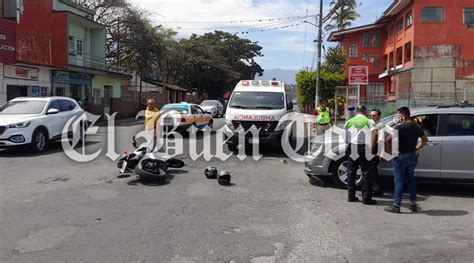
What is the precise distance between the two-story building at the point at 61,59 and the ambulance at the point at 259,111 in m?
14.5

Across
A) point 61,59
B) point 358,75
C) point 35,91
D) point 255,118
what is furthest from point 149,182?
point 61,59

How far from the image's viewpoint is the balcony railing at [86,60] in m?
32.1

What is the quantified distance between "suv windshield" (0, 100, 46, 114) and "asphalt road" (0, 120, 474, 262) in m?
4.18

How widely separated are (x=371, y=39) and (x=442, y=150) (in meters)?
48.7

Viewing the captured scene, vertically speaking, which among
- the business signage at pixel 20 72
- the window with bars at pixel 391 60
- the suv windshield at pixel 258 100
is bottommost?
the suv windshield at pixel 258 100

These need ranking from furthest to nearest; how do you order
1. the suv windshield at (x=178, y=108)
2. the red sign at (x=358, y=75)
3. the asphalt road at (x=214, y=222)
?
1. the suv windshield at (x=178, y=108)
2. the red sign at (x=358, y=75)
3. the asphalt road at (x=214, y=222)

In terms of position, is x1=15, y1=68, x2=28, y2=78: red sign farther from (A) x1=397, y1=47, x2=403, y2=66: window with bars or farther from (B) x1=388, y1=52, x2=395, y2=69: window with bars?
(B) x1=388, y1=52, x2=395, y2=69: window with bars

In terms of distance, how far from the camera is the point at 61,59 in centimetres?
2852

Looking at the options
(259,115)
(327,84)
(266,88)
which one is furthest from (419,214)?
(327,84)

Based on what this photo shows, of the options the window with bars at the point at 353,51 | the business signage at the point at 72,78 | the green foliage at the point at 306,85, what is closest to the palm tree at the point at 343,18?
the window with bars at the point at 353,51

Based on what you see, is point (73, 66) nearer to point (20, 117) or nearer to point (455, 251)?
point (20, 117)

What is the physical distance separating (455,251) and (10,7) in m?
23.8

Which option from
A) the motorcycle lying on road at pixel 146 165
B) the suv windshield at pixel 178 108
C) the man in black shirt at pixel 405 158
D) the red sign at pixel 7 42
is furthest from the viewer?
the red sign at pixel 7 42

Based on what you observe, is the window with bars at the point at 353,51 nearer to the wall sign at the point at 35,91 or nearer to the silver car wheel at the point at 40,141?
the wall sign at the point at 35,91
